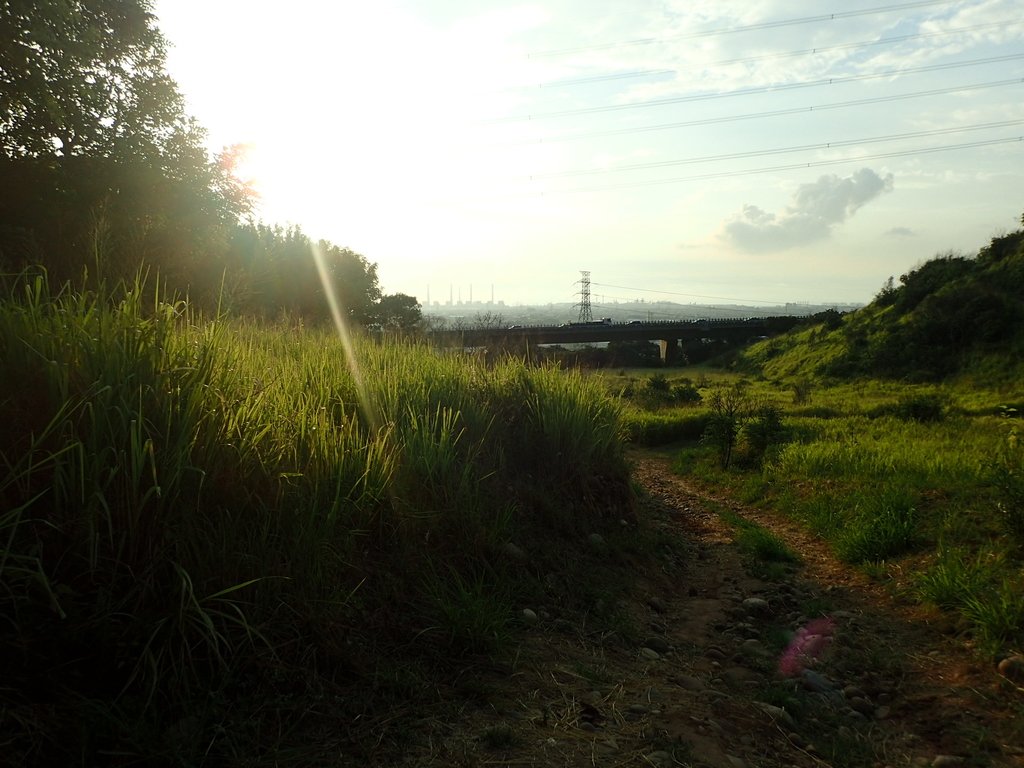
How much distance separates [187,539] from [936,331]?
36682mm

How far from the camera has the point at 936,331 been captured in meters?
31.2

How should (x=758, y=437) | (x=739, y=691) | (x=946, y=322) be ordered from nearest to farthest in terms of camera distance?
(x=739, y=691), (x=758, y=437), (x=946, y=322)

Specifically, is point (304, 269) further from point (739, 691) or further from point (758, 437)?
point (739, 691)

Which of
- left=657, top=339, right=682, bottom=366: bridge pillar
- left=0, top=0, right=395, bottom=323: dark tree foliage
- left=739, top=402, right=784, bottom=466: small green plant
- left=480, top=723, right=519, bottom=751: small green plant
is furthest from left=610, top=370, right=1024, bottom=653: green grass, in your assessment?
left=657, top=339, right=682, bottom=366: bridge pillar

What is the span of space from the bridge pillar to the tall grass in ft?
181

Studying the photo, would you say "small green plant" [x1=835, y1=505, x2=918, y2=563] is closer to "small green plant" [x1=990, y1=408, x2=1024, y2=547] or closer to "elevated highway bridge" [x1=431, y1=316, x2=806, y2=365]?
"small green plant" [x1=990, y1=408, x2=1024, y2=547]

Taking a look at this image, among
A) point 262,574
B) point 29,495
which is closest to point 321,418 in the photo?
point 262,574

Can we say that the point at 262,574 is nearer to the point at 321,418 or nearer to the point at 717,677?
the point at 321,418

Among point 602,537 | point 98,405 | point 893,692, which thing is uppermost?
point 98,405

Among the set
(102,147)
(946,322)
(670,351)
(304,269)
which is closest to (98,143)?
(102,147)

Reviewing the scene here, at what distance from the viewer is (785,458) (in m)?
11.1

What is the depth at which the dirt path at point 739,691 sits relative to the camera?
8.89 ft

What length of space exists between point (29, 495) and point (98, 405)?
0.42 m

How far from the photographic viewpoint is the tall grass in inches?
85.0
